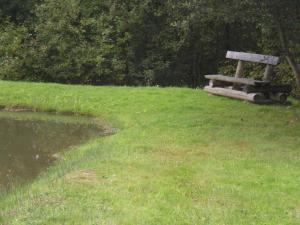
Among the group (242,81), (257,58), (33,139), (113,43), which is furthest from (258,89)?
(113,43)

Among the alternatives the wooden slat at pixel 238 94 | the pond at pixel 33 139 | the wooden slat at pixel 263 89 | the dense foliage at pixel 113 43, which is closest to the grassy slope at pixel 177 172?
the wooden slat at pixel 238 94

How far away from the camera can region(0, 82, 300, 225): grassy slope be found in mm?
6535

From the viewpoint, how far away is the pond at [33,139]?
30.4 feet

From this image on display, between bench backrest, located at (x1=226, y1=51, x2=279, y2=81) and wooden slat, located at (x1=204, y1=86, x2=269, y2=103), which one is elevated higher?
bench backrest, located at (x1=226, y1=51, x2=279, y2=81)

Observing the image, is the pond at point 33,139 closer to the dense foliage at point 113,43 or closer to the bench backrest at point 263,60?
the bench backrest at point 263,60

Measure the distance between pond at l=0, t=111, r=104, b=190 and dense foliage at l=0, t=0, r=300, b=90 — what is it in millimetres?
6690

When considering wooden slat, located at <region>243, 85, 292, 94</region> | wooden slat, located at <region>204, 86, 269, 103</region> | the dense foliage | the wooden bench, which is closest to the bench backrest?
the wooden bench

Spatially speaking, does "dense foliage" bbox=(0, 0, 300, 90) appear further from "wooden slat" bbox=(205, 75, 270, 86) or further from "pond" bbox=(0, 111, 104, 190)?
"pond" bbox=(0, 111, 104, 190)

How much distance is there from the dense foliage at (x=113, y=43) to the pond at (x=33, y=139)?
669 cm

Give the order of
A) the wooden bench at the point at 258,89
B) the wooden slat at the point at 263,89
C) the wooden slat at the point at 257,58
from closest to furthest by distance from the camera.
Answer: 1. the wooden bench at the point at 258,89
2. the wooden slat at the point at 263,89
3. the wooden slat at the point at 257,58

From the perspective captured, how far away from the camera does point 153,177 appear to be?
793cm

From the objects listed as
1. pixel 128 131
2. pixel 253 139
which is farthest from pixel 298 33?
pixel 128 131

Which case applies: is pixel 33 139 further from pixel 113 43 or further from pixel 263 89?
pixel 113 43

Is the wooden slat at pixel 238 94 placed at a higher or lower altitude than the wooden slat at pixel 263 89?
lower
